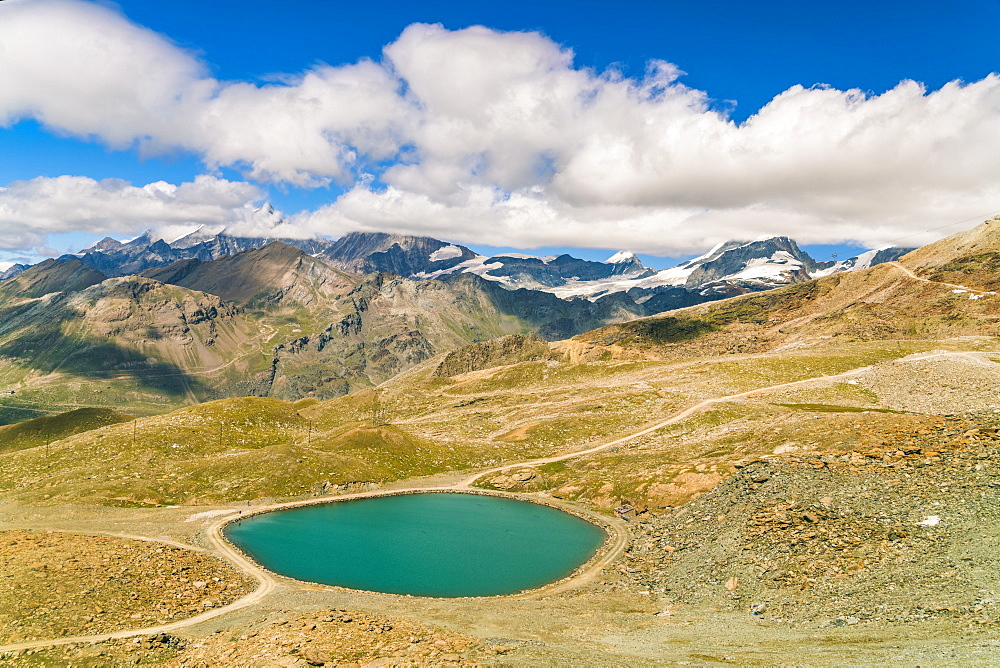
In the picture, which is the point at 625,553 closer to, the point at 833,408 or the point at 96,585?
the point at 96,585

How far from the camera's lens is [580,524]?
90.8m

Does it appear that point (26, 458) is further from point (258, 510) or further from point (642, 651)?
point (642, 651)

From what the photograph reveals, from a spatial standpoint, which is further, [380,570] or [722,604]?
[380,570]

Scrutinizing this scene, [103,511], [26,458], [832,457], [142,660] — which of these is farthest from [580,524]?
[26,458]

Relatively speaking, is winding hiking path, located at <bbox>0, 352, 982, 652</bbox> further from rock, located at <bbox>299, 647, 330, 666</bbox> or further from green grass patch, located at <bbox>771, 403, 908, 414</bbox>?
rock, located at <bbox>299, 647, 330, 666</bbox>

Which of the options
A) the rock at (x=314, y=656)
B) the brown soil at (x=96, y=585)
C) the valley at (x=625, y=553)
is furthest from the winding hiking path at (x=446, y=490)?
the rock at (x=314, y=656)

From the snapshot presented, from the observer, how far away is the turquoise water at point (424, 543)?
67.9 metres

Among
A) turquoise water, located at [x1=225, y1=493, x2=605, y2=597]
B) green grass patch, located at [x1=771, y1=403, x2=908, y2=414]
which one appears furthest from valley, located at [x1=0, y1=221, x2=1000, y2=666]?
green grass patch, located at [x1=771, y1=403, x2=908, y2=414]

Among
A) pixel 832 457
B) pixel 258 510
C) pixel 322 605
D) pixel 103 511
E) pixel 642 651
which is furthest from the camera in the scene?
pixel 258 510

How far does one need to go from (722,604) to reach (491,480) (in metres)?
78.0

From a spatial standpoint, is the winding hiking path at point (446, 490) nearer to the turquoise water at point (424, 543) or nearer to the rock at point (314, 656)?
the turquoise water at point (424, 543)

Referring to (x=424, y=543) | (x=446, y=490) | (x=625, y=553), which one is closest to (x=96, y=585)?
(x=424, y=543)

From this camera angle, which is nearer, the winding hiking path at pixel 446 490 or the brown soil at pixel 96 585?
the brown soil at pixel 96 585

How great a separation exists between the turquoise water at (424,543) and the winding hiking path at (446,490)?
8.09 ft
